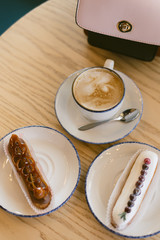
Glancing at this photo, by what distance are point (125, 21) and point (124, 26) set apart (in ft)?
0.05

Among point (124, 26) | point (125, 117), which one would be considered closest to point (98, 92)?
point (125, 117)

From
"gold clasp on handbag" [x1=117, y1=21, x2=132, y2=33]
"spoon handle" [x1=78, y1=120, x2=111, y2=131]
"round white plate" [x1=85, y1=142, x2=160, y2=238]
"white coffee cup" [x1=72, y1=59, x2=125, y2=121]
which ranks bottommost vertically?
"round white plate" [x1=85, y1=142, x2=160, y2=238]

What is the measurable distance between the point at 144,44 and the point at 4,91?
1.61ft

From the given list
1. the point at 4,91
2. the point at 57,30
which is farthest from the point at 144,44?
the point at 4,91

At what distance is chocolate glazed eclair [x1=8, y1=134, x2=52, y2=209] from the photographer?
760 millimetres

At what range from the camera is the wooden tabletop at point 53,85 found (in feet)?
2.57

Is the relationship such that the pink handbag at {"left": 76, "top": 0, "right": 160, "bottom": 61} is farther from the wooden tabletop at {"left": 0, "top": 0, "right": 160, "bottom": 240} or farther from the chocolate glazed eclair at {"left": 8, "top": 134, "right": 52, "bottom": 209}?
the chocolate glazed eclair at {"left": 8, "top": 134, "right": 52, "bottom": 209}

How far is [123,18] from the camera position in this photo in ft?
2.89

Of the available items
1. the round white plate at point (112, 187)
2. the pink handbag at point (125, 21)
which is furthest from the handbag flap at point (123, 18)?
the round white plate at point (112, 187)

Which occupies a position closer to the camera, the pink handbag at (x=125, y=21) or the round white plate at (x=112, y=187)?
the round white plate at (x=112, y=187)

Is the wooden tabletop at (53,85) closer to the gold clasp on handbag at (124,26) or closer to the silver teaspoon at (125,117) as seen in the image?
the silver teaspoon at (125,117)

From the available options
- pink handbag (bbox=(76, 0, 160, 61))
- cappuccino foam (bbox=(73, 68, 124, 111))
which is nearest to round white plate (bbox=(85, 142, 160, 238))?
cappuccino foam (bbox=(73, 68, 124, 111))

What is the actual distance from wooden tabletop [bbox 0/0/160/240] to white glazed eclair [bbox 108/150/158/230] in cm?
8

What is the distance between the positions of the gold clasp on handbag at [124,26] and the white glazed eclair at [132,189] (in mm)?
375
